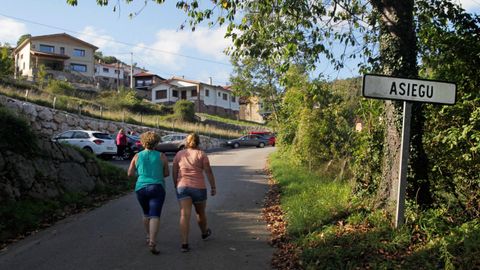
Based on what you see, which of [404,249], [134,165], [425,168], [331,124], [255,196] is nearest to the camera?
[404,249]

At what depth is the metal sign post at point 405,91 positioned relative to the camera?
557cm

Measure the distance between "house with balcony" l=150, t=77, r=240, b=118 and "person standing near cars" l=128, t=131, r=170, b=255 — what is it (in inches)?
2759

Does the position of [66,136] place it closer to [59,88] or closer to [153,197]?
[153,197]

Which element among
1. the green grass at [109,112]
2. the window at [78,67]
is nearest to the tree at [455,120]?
the green grass at [109,112]

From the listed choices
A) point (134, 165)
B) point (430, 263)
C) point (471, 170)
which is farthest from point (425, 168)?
point (134, 165)

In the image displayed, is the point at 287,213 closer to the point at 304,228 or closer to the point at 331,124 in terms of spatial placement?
the point at 304,228

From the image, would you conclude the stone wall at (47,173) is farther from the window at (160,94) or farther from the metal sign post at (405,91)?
the window at (160,94)

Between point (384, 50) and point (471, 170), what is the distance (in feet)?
6.45

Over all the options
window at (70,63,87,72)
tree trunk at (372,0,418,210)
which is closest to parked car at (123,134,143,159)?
tree trunk at (372,0,418,210)

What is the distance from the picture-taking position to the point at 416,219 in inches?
241

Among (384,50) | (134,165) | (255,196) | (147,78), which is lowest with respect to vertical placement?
(255,196)

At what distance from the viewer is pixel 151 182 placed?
6.78m

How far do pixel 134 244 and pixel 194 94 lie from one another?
72.2 metres

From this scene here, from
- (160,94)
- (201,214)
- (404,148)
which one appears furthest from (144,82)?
(404,148)
